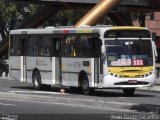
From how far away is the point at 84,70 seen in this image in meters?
28.1

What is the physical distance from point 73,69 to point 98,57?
1.91 meters

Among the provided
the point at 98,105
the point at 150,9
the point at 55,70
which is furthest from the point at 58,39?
the point at 150,9

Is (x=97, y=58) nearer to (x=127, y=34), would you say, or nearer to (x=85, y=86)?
(x=85, y=86)

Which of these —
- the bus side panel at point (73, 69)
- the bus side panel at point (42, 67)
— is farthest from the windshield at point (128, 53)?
the bus side panel at point (42, 67)

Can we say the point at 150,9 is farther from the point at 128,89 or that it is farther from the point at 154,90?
the point at 128,89

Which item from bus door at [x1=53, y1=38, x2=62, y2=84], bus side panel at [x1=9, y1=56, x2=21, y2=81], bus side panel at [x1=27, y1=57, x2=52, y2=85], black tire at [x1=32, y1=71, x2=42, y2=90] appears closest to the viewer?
bus door at [x1=53, y1=38, x2=62, y2=84]

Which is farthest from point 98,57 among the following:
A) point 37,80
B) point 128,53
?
point 37,80

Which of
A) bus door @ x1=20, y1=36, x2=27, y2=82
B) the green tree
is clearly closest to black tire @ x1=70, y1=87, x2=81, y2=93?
bus door @ x1=20, y1=36, x2=27, y2=82

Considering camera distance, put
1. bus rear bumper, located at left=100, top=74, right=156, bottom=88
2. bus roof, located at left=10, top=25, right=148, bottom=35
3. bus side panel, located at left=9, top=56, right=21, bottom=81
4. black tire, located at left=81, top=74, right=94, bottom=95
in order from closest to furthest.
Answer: bus rear bumper, located at left=100, top=74, right=156, bottom=88
bus roof, located at left=10, top=25, right=148, bottom=35
black tire, located at left=81, top=74, right=94, bottom=95
bus side panel, located at left=9, top=56, right=21, bottom=81

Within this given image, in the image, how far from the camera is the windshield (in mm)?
27078

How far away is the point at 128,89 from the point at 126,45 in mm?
2201

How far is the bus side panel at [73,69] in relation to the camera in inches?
1101

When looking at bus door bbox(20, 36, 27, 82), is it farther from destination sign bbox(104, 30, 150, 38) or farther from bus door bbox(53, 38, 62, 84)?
destination sign bbox(104, 30, 150, 38)

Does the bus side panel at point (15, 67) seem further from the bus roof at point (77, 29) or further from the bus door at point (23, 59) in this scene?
the bus roof at point (77, 29)
